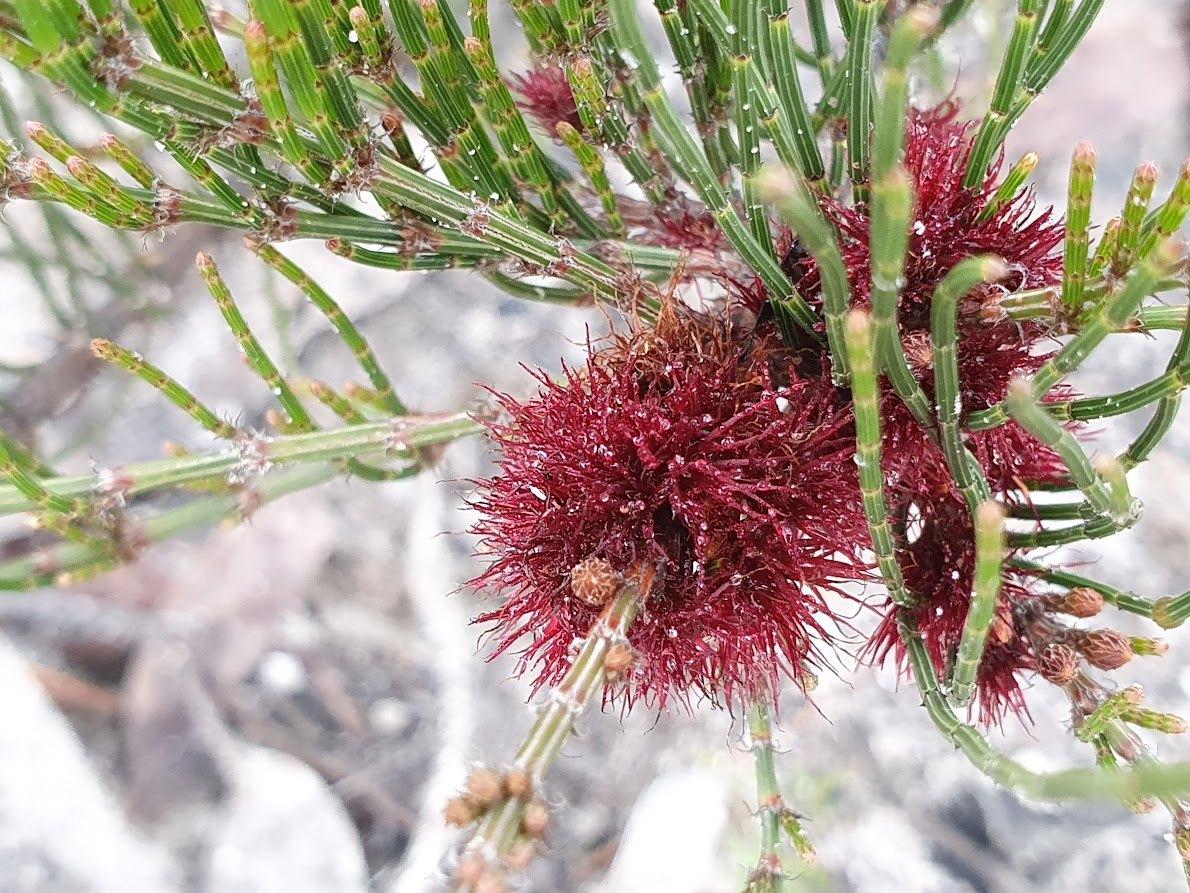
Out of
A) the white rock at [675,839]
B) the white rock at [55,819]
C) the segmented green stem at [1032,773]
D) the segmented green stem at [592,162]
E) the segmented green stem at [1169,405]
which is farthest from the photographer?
the white rock at [55,819]

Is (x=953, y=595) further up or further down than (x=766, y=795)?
further up

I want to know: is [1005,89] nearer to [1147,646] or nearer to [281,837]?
[1147,646]

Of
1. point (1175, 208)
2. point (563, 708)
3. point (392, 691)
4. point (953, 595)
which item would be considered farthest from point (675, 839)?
point (1175, 208)

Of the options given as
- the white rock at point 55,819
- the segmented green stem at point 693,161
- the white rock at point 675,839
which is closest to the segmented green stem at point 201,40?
the segmented green stem at point 693,161

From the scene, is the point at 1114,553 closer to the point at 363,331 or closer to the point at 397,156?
the point at 397,156

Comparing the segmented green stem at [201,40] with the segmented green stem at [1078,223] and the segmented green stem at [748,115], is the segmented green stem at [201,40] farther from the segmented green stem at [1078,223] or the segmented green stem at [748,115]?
the segmented green stem at [1078,223]

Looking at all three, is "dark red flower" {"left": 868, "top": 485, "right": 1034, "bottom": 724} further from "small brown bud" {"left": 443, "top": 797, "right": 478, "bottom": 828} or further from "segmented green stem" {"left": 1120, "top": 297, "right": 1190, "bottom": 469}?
"small brown bud" {"left": 443, "top": 797, "right": 478, "bottom": 828}

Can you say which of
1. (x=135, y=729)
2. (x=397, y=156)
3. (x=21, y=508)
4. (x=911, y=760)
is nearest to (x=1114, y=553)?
(x=911, y=760)
